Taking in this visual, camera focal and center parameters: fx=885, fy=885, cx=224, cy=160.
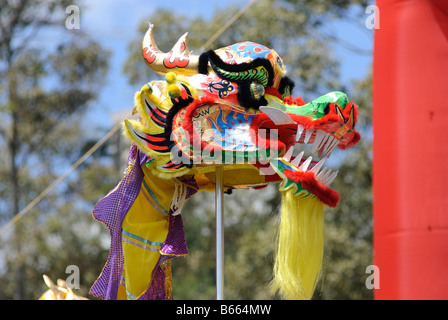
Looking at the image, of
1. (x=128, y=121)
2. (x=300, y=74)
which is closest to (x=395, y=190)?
(x=128, y=121)

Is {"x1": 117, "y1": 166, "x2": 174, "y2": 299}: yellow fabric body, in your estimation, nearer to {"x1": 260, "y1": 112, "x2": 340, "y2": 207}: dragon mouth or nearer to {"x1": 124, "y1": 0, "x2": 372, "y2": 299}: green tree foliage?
{"x1": 260, "y1": 112, "x2": 340, "y2": 207}: dragon mouth

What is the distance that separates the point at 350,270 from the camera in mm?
8773

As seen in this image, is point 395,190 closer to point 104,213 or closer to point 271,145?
point 271,145

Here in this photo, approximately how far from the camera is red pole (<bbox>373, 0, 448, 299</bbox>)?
9.09ft

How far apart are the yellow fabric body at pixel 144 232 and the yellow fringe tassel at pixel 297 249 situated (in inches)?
25.2

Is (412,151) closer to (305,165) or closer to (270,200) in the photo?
(305,165)

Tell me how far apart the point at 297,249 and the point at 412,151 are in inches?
28.0

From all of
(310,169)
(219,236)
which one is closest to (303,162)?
(310,169)

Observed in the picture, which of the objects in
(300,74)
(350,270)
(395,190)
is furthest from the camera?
(300,74)

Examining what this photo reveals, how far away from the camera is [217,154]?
3502 mm

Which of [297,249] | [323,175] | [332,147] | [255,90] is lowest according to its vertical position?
[297,249]

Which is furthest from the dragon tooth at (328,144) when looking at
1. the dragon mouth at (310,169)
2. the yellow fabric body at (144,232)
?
the yellow fabric body at (144,232)

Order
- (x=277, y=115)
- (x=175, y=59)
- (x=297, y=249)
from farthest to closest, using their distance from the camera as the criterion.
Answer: (x=175, y=59) < (x=277, y=115) < (x=297, y=249)
